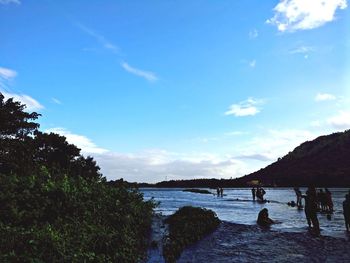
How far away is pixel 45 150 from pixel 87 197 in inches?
1338

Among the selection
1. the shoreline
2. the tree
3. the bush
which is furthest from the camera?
the tree

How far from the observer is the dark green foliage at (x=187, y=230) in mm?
18031

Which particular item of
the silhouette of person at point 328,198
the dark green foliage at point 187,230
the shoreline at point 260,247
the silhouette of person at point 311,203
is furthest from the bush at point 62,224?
the silhouette of person at point 328,198

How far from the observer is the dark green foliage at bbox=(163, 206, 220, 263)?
18.0 metres

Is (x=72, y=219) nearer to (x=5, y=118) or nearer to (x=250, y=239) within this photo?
(x=250, y=239)

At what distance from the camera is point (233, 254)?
1841 centimetres

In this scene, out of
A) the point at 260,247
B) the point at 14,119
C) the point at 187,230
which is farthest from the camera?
the point at 14,119

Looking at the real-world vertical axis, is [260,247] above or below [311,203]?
below

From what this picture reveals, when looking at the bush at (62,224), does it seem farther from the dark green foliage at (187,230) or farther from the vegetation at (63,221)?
the dark green foliage at (187,230)

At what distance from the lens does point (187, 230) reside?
23.3 metres

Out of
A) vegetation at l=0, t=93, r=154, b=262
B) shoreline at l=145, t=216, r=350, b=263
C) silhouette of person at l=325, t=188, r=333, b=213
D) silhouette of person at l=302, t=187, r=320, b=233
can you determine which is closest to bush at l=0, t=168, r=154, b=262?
vegetation at l=0, t=93, r=154, b=262

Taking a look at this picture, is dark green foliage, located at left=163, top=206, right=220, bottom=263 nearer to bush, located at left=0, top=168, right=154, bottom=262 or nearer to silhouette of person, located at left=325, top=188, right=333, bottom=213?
bush, located at left=0, top=168, right=154, bottom=262

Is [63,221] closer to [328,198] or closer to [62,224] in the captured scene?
[62,224]

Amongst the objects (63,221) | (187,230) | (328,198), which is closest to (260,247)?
(187,230)
